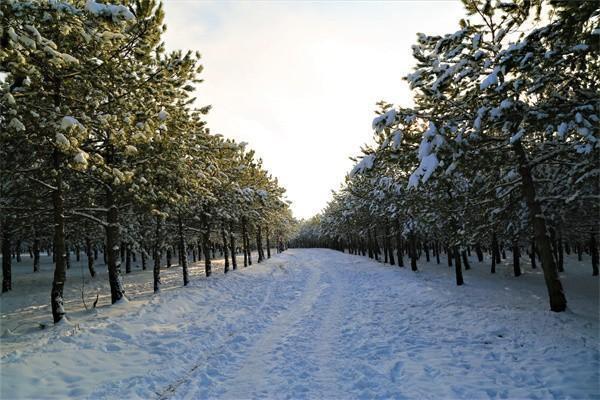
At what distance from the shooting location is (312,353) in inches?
332

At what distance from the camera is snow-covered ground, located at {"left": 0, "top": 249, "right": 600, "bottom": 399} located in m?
6.42

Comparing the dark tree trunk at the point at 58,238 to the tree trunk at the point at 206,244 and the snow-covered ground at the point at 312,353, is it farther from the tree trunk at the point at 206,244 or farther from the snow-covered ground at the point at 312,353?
the tree trunk at the point at 206,244

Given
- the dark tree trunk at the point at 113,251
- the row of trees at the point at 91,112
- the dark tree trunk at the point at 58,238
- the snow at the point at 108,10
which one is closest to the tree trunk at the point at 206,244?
the row of trees at the point at 91,112

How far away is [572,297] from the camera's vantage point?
18625 millimetres

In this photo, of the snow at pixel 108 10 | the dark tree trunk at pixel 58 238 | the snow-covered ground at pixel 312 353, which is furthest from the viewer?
the dark tree trunk at pixel 58 238

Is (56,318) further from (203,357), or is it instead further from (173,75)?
(173,75)

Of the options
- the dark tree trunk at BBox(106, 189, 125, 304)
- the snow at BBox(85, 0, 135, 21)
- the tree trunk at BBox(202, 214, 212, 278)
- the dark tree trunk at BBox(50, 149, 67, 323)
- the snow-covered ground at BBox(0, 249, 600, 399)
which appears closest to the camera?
the snow-covered ground at BBox(0, 249, 600, 399)

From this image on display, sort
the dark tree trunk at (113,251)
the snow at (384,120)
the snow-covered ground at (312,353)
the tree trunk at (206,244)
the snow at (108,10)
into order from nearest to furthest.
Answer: the snow-covered ground at (312,353) → the snow at (108,10) → the snow at (384,120) → the dark tree trunk at (113,251) → the tree trunk at (206,244)

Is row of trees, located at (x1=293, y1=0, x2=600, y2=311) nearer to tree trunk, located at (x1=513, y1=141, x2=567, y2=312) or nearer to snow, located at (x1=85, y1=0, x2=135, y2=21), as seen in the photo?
tree trunk, located at (x1=513, y1=141, x2=567, y2=312)

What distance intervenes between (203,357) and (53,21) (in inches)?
330

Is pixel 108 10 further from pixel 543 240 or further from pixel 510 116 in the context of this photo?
pixel 543 240

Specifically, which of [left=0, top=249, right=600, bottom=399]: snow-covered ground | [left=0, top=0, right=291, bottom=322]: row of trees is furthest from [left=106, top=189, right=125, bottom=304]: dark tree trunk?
[left=0, top=249, right=600, bottom=399]: snow-covered ground

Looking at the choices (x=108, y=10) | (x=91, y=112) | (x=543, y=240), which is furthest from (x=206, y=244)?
(x=543, y=240)

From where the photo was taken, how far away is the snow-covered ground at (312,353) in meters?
6.42
